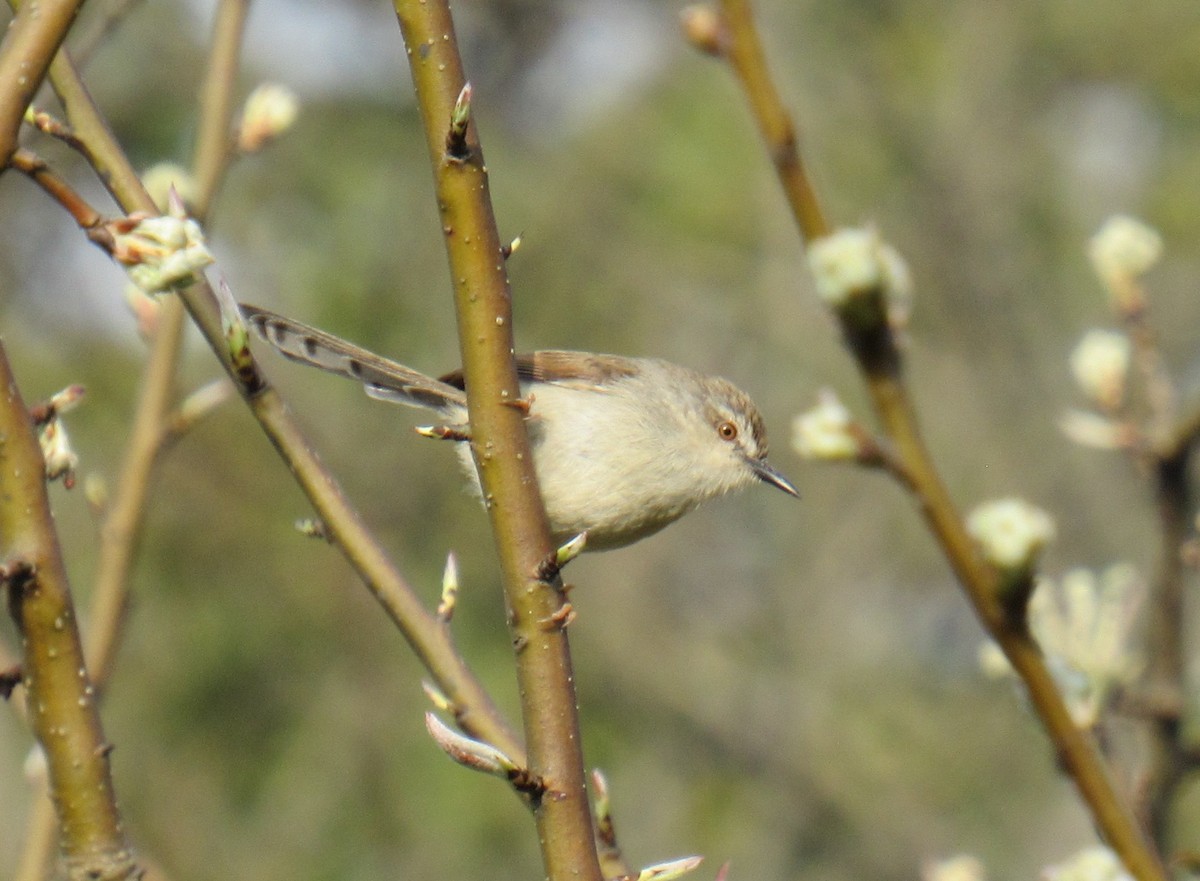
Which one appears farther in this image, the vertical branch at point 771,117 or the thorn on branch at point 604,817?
the thorn on branch at point 604,817

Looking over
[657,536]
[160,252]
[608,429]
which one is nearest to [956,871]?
[160,252]

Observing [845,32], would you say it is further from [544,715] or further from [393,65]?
[544,715]

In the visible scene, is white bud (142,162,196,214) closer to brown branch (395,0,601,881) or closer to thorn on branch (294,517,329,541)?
thorn on branch (294,517,329,541)

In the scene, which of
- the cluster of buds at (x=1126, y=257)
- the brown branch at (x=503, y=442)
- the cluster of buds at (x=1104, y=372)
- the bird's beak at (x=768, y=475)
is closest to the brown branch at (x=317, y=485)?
the brown branch at (x=503, y=442)

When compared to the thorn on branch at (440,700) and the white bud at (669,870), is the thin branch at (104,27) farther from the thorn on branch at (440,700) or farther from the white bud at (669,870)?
the white bud at (669,870)

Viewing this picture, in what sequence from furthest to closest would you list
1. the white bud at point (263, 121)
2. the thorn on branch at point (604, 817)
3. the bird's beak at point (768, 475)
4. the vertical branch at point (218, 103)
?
the bird's beak at point (768, 475) < the white bud at point (263, 121) < the vertical branch at point (218, 103) < the thorn on branch at point (604, 817)

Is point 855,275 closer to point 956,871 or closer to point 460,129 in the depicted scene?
point 460,129

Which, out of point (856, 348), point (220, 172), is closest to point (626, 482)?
point (220, 172)
